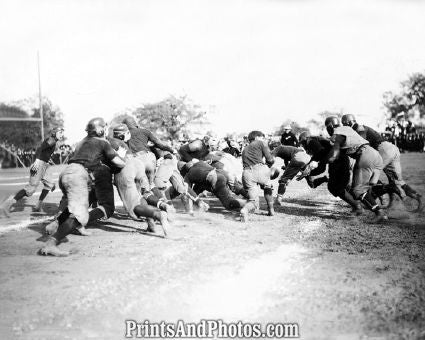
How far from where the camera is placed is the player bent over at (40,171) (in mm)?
9070

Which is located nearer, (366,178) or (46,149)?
(366,178)

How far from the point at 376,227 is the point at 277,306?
4.12 meters

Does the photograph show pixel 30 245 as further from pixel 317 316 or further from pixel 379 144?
pixel 379 144

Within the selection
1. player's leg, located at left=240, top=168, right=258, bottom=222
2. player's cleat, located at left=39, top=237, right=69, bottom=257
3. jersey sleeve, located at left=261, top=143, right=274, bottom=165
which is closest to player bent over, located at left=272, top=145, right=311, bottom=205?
jersey sleeve, located at left=261, top=143, right=274, bottom=165

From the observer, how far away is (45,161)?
9383 millimetres

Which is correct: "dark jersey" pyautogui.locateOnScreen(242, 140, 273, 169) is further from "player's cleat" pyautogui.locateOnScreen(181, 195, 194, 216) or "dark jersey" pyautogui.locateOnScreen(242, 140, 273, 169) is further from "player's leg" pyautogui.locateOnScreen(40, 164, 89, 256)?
"player's leg" pyautogui.locateOnScreen(40, 164, 89, 256)

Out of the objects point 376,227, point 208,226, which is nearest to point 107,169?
point 208,226

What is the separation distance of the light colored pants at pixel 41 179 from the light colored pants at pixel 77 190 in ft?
11.7

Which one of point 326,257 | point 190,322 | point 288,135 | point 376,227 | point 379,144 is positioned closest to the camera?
point 190,322

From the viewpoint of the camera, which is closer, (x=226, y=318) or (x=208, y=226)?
(x=226, y=318)

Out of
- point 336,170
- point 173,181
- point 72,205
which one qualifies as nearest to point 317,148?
point 336,170

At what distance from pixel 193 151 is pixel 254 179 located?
1.29 metres

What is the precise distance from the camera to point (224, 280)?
4418 mm

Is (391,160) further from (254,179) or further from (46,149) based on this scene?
(46,149)
